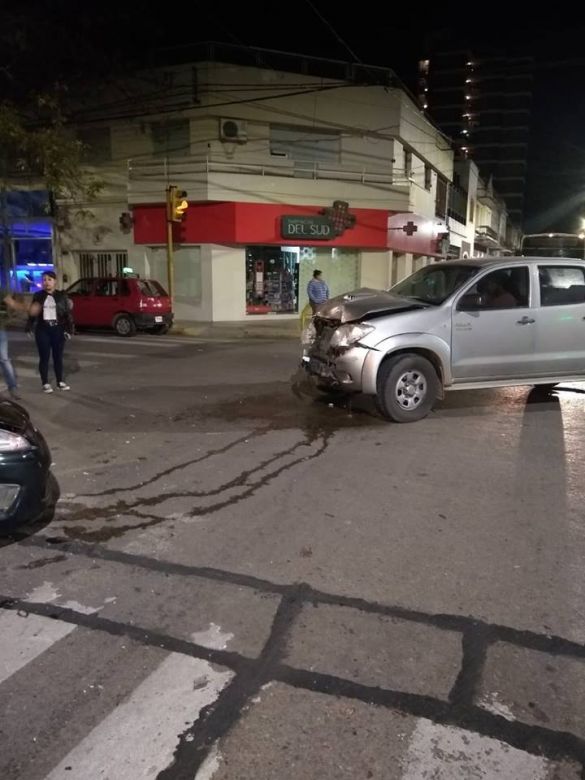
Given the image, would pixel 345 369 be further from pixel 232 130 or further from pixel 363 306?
pixel 232 130

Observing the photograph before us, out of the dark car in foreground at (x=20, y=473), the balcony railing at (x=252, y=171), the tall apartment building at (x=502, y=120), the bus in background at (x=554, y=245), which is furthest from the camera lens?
the tall apartment building at (x=502, y=120)

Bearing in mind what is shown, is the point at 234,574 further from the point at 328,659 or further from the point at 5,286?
the point at 5,286

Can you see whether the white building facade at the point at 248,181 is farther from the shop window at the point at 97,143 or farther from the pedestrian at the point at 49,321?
the pedestrian at the point at 49,321

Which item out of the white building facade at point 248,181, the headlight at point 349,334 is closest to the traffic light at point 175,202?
the white building facade at point 248,181

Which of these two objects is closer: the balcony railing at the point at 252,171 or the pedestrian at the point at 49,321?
the pedestrian at the point at 49,321

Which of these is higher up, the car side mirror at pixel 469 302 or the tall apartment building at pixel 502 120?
the tall apartment building at pixel 502 120

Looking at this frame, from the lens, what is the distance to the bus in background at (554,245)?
26.7 m

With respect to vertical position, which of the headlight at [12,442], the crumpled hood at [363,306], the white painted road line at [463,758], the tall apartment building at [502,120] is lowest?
the white painted road line at [463,758]

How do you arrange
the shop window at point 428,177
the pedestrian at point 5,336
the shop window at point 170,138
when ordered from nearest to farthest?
the pedestrian at point 5,336 < the shop window at point 170,138 < the shop window at point 428,177

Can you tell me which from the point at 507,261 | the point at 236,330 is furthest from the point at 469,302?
the point at 236,330

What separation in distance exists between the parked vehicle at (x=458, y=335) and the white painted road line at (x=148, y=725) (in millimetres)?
4919

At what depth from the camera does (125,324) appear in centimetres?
1755

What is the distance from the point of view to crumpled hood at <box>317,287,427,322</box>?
765cm

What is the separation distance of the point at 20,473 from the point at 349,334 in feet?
14.4
